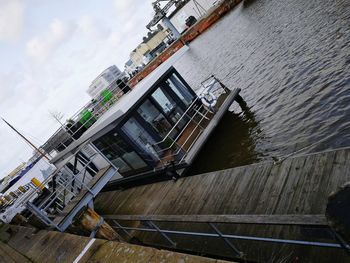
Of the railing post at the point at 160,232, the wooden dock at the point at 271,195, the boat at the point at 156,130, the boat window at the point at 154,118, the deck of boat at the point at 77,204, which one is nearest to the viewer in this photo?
the wooden dock at the point at 271,195

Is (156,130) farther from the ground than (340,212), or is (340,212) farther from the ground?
(340,212)

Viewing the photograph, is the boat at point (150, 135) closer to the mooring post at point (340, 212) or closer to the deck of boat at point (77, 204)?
the deck of boat at point (77, 204)

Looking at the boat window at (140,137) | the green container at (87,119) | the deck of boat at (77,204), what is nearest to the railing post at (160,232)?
the deck of boat at (77,204)

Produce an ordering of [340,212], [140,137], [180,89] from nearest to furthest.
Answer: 1. [340,212]
2. [140,137]
3. [180,89]

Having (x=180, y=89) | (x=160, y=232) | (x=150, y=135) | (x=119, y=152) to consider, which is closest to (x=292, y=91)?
(x=180, y=89)

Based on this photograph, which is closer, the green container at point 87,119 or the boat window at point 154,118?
the boat window at point 154,118

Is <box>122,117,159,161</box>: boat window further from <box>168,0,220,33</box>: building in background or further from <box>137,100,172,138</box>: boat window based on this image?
<box>168,0,220,33</box>: building in background

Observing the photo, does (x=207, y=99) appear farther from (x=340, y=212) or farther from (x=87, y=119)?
(x=340, y=212)

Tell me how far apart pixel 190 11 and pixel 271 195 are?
74.8 meters

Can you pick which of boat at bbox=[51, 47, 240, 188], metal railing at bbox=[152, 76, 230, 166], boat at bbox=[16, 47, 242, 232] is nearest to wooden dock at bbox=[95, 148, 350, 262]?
metal railing at bbox=[152, 76, 230, 166]

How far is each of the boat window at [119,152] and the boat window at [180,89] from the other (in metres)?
3.93

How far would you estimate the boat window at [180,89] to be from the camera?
14.4 m

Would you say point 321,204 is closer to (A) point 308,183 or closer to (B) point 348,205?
(A) point 308,183

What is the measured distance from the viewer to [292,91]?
45.7 ft
